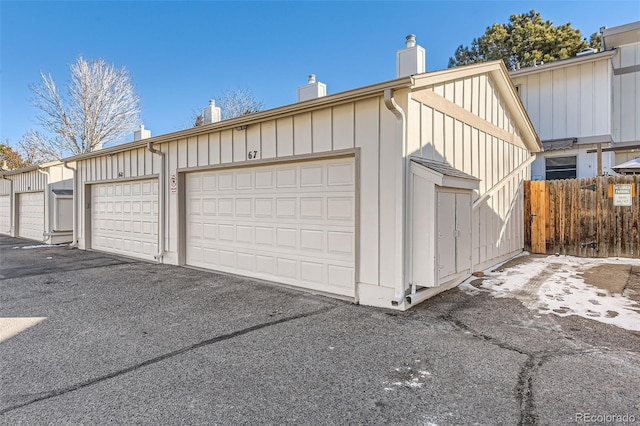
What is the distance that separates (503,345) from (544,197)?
21.3ft

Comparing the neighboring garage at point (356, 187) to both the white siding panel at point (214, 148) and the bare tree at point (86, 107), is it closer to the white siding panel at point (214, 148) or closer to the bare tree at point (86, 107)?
the white siding panel at point (214, 148)

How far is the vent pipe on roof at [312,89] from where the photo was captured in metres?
6.40

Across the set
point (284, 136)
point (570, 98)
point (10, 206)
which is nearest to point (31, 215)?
point (10, 206)

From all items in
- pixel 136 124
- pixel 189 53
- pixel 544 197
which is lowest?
pixel 544 197

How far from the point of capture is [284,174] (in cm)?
603

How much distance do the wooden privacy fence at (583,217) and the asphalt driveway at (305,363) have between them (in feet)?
14.6

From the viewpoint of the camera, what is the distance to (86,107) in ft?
71.8

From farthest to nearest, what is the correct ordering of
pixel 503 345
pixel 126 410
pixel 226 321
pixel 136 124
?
pixel 136 124 < pixel 226 321 < pixel 503 345 < pixel 126 410

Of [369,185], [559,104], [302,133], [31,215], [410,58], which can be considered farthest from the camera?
[31,215]

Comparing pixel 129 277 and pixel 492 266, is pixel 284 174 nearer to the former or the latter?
pixel 129 277

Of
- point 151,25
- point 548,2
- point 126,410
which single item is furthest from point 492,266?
point 548,2

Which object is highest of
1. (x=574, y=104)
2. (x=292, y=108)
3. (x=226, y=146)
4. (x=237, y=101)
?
(x=237, y=101)

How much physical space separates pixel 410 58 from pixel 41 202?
A: 14740mm

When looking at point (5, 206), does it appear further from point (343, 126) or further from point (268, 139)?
point (343, 126)
